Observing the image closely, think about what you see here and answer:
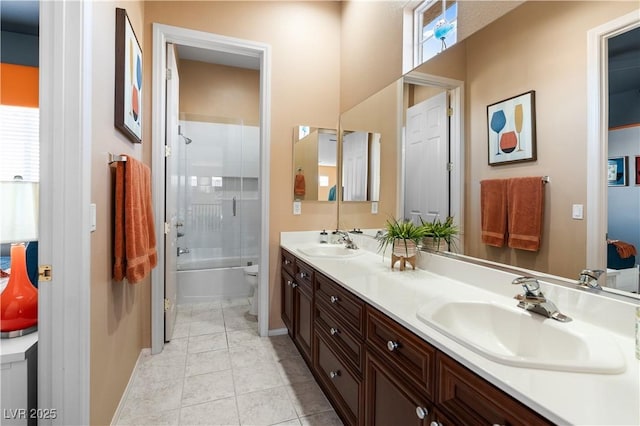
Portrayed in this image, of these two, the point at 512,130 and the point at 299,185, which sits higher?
the point at 512,130

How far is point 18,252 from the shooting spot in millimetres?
1313

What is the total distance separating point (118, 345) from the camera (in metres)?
1.66

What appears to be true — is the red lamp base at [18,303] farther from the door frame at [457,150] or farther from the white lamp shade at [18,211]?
the door frame at [457,150]

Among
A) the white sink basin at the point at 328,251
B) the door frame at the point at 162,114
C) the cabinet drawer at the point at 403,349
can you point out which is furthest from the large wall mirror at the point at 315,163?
the cabinet drawer at the point at 403,349

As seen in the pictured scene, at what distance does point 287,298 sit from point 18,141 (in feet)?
7.91

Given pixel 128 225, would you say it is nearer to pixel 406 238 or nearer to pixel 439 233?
pixel 406 238

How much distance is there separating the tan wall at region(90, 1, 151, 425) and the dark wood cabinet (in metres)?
1.08

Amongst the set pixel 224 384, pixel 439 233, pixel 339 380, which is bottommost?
pixel 224 384

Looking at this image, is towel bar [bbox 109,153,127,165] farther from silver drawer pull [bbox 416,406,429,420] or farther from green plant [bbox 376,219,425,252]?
silver drawer pull [bbox 416,406,429,420]

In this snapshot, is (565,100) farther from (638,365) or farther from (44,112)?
(44,112)

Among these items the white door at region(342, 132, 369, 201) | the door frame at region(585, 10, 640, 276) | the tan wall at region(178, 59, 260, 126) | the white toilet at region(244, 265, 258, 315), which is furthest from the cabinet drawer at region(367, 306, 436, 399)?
the tan wall at region(178, 59, 260, 126)

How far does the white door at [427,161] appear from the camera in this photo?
1.65 metres

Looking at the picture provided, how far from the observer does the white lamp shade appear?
48.6 inches

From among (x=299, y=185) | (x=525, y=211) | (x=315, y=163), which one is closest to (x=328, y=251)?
(x=299, y=185)
